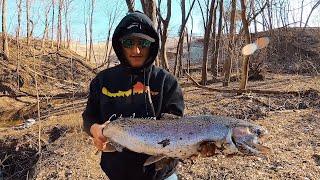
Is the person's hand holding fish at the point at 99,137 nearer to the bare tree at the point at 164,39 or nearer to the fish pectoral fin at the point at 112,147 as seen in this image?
the fish pectoral fin at the point at 112,147

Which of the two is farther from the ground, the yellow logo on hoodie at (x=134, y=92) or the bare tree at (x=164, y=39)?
the bare tree at (x=164, y=39)

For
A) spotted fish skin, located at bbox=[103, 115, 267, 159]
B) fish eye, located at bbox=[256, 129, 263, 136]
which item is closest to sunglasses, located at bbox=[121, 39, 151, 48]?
spotted fish skin, located at bbox=[103, 115, 267, 159]

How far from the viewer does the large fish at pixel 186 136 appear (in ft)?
6.95

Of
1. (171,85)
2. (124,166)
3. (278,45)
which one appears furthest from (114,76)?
(278,45)

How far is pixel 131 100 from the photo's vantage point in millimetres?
2408

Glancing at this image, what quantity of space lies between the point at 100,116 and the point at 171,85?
0.53 metres

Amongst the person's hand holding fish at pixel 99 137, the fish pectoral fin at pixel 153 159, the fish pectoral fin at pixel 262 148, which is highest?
the person's hand holding fish at pixel 99 137

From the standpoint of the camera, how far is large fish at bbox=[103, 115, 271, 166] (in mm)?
Result: 2117

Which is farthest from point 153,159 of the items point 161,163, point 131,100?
point 131,100

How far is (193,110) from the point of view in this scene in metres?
9.07

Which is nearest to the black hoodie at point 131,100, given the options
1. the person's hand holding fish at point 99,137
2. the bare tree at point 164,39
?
the person's hand holding fish at point 99,137

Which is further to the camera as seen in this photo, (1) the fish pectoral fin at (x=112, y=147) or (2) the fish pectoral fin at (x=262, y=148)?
(1) the fish pectoral fin at (x=112, y=147)

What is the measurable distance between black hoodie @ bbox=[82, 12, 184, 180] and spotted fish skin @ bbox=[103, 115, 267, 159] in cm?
14

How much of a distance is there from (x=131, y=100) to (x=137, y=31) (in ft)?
1.53
